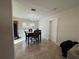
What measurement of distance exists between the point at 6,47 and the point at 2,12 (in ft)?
1.43

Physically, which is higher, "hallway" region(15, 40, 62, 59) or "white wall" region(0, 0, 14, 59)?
"white wall" region(0, 0, 14, 59)

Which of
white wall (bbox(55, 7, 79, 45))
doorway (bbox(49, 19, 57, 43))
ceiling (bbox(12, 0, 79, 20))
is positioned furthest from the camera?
doorway (bbox(49, 19, 57, 43))

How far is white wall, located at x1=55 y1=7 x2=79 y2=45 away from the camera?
3.52 metres

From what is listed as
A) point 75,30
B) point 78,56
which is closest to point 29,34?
point 75,30

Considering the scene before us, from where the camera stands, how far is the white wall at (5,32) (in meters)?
0.83

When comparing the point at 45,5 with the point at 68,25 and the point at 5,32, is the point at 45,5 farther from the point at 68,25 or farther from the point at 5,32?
the point at 5,32

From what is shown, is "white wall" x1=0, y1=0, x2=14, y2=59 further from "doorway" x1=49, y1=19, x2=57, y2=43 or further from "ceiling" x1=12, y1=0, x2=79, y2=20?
"doorway" x1=49, y1=19, x2=57, y2=43

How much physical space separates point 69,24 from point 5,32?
3703mm

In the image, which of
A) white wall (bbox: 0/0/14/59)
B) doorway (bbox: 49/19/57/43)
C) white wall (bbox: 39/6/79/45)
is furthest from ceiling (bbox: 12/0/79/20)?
white wall (bbox: 0/0/14/59)

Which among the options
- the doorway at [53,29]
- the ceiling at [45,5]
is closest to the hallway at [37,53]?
the doorway at [53,29]

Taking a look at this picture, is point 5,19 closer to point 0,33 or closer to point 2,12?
point 2,12

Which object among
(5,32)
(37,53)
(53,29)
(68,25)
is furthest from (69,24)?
(5,32)

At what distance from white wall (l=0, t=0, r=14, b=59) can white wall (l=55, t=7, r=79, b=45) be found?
3.33 meters

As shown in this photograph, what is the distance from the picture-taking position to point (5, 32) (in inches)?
35.2
